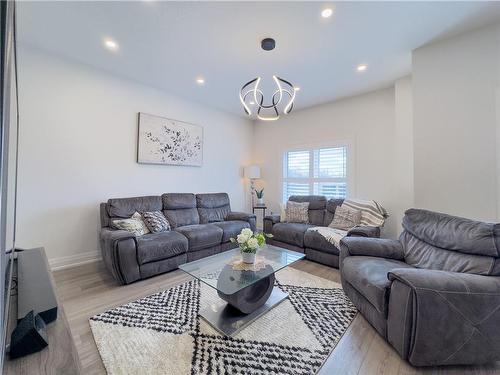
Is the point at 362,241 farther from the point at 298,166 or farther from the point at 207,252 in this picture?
the point at 298,166

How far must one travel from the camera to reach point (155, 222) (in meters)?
3.13

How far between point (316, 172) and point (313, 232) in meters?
1.62

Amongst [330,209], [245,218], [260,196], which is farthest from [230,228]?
[330,209]

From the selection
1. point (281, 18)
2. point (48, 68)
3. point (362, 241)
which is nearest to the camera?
point (281, 18)

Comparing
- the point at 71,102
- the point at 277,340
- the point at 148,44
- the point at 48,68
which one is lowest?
the point at 277,340

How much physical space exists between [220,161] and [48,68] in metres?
2.98

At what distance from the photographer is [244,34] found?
2326 millimetres

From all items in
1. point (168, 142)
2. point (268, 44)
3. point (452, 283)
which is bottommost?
point (452, 283)

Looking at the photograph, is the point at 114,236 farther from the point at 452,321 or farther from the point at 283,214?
the point at 452,321

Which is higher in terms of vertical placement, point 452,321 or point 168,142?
point 168,142

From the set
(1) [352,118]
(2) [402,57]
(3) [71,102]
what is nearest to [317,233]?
(1) [352,118]

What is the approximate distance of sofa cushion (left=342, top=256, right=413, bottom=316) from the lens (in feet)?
5.29

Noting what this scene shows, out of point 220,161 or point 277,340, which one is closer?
point 277,340

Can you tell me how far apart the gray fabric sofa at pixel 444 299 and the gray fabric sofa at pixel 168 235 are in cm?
205
